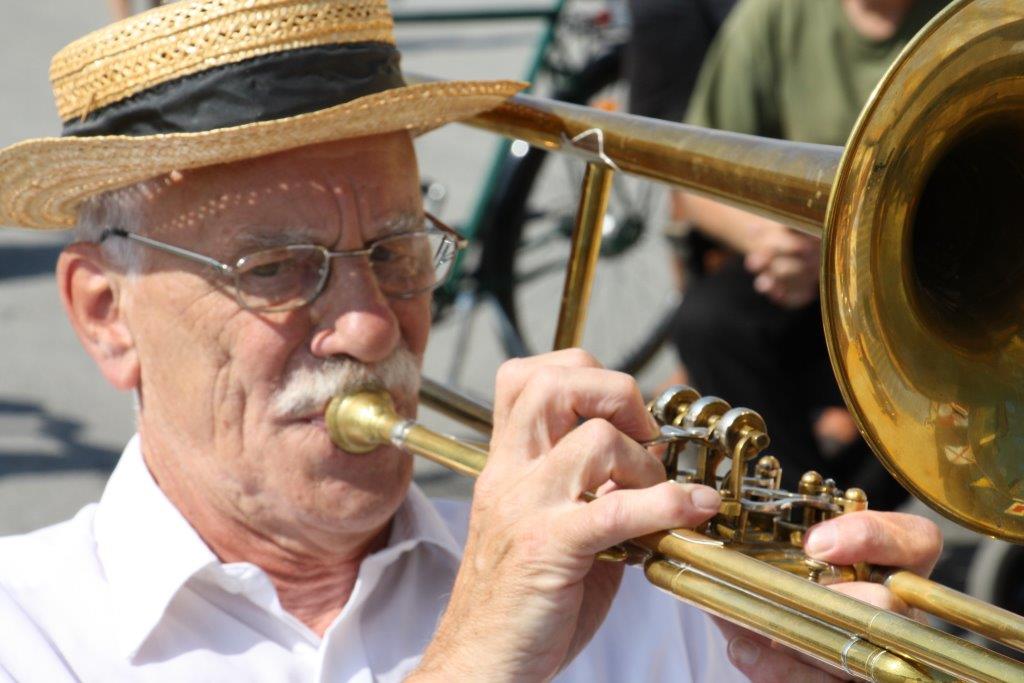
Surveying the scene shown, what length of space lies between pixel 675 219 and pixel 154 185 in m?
2.24

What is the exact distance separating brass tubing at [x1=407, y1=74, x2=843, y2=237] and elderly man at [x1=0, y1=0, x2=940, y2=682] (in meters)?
0.09

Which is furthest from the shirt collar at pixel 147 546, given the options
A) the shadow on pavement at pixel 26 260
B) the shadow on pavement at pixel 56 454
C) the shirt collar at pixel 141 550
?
the shadow on pavement at pixel 26 260

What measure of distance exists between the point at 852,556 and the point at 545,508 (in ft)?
1.14

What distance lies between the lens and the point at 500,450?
169 cm

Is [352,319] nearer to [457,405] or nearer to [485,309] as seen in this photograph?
[457,405]

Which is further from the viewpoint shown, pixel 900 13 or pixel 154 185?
pixel 900 13

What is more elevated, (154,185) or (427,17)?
(427,17)

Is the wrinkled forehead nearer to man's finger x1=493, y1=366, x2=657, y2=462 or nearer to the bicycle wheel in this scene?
man's finger x1=493, y1=366, x2=657, y2=462

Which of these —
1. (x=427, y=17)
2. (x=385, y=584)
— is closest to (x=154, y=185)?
(x=385, y=584)

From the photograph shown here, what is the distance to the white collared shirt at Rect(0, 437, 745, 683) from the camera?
1927 millimetres

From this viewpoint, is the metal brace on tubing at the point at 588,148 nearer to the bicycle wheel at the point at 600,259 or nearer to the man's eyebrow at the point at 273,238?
the man's eyebrow at the point at 273,238

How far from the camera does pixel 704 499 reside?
1599mm

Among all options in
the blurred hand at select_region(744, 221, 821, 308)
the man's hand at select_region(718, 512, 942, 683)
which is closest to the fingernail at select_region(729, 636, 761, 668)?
the man's hand at select_region(718, 512, 942, 683)

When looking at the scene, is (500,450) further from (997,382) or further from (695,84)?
(695,84)
